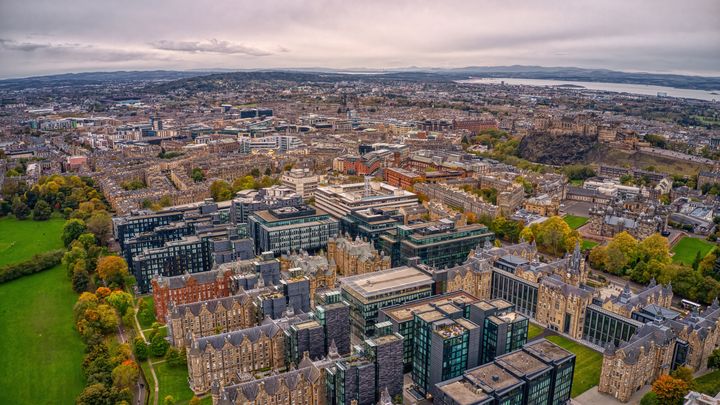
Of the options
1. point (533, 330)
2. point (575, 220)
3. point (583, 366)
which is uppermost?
point (575, 220)

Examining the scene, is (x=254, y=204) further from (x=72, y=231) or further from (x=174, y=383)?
(x=174, y=383)

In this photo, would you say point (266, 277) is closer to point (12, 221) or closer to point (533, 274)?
point (533, 274)

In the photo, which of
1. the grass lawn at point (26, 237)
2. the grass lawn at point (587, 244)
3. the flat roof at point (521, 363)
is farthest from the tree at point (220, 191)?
the flat roof at point (521, 363)

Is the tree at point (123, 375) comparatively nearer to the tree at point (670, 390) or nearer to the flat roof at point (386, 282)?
the flat roof at point (386, 282)

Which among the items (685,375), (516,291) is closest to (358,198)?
(516,291)

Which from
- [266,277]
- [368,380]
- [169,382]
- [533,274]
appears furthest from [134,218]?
[533,274]

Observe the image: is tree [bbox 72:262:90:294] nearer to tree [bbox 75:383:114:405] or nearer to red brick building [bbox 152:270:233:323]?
red brick building [bbox 152:270:233:323]
